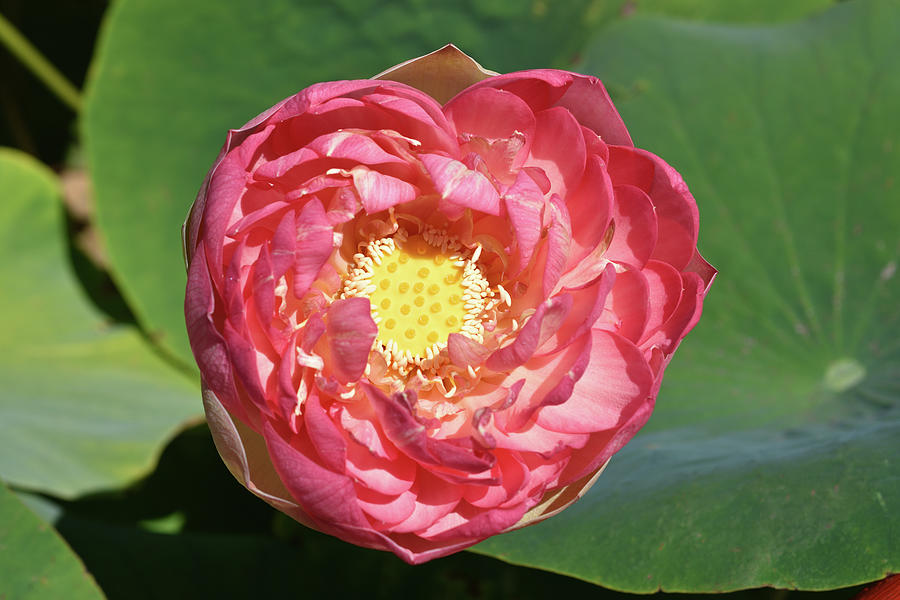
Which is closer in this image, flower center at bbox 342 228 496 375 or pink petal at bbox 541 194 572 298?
pink petal at bbox 541 194 572 298

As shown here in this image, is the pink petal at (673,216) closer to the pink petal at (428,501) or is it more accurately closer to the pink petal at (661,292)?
the pink petal at (661,292)

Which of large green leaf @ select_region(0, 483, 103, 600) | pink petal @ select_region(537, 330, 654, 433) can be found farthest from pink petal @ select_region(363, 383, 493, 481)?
large green leaf @ select_region(0, 483, 103, 600)

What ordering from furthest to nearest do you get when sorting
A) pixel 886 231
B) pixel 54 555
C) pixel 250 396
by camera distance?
1. pixel 886 231
2. pixel 54 555
3. pixel 250 396

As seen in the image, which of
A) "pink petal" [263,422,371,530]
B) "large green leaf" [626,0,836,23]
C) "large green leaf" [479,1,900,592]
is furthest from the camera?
"large green leaf" [626,0,836,23]

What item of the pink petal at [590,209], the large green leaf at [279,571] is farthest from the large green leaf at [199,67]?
the pink petal at [590,209]

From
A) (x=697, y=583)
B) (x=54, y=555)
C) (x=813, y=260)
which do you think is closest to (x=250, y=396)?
(x=54, y=555)

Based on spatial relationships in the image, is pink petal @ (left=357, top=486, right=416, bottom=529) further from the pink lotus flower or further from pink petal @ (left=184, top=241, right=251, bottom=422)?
pink petal @ (left=184, top=241, right=251, bottom=422)

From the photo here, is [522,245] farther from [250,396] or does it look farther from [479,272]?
[250,396]

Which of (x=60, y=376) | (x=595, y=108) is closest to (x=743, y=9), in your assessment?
(x=595, y=108)
